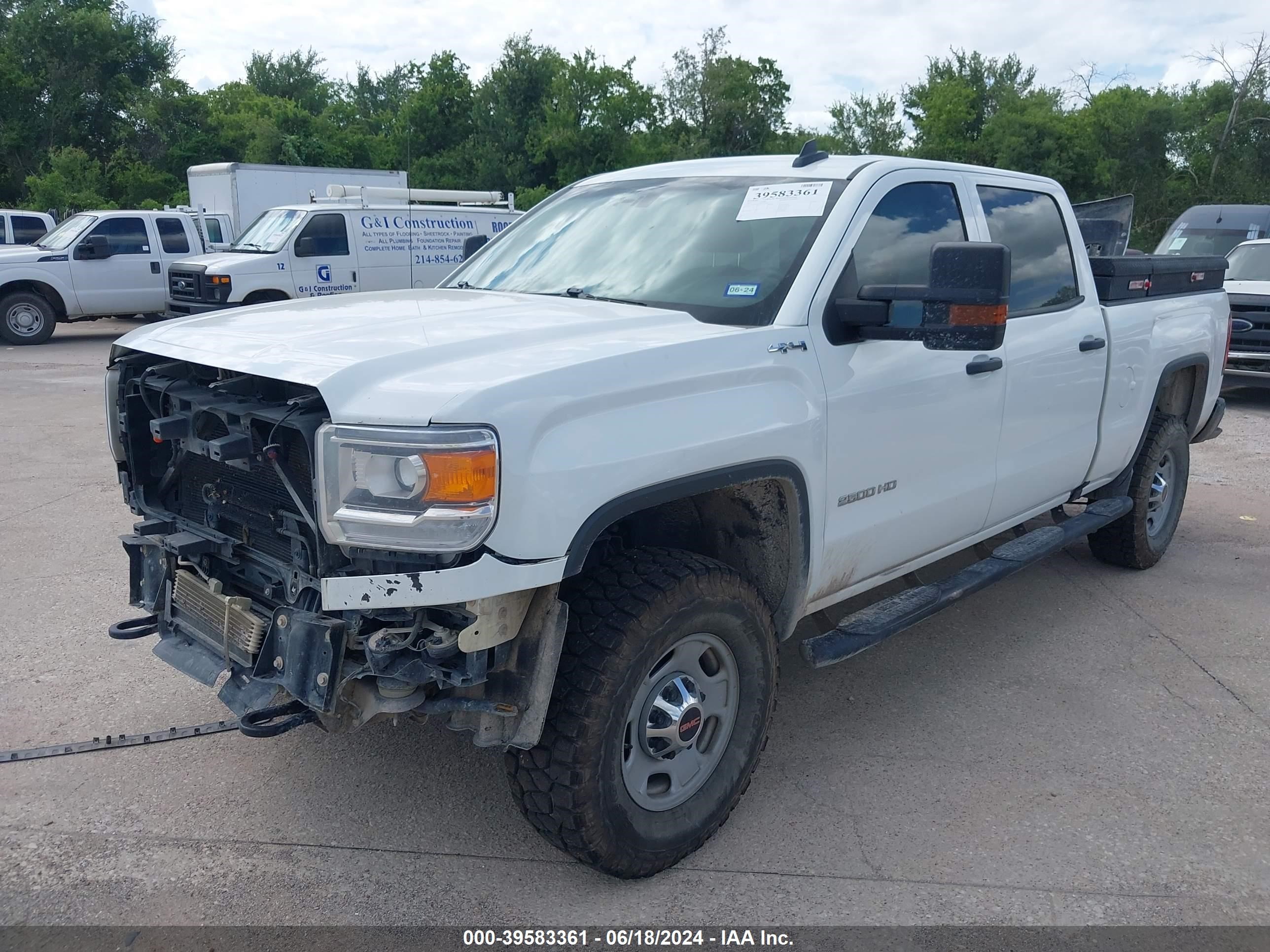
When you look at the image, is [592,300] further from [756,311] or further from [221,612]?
[221,612]

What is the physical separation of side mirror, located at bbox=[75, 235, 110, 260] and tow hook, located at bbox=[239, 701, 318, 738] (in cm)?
1568

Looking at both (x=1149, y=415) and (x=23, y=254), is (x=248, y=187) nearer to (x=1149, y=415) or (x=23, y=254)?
(x=23, y=254)

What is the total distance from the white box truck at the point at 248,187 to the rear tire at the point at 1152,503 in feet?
55.5

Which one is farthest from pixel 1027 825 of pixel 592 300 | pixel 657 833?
pixel 592 300

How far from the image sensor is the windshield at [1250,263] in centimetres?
1277

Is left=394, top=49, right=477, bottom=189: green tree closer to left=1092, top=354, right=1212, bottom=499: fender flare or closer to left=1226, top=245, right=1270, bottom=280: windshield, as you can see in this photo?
left=1226, top=245, right=1270, bottom=280: windshield

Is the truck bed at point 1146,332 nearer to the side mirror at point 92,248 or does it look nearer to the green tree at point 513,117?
the side mirror at point 92,248

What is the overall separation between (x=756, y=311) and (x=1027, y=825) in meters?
1.85

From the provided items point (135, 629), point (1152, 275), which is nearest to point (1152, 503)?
point (1152, 275)

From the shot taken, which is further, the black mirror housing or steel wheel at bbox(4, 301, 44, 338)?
steel wheel at bbox(4, 301, 44, 338)

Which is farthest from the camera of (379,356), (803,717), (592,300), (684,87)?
(684,87)

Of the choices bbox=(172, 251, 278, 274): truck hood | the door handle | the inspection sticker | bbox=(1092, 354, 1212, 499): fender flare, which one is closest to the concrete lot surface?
bbox=(1092, 354, 1212, 499): fender flare

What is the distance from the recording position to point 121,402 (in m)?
3.38

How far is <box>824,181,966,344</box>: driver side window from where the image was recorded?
3.41m
